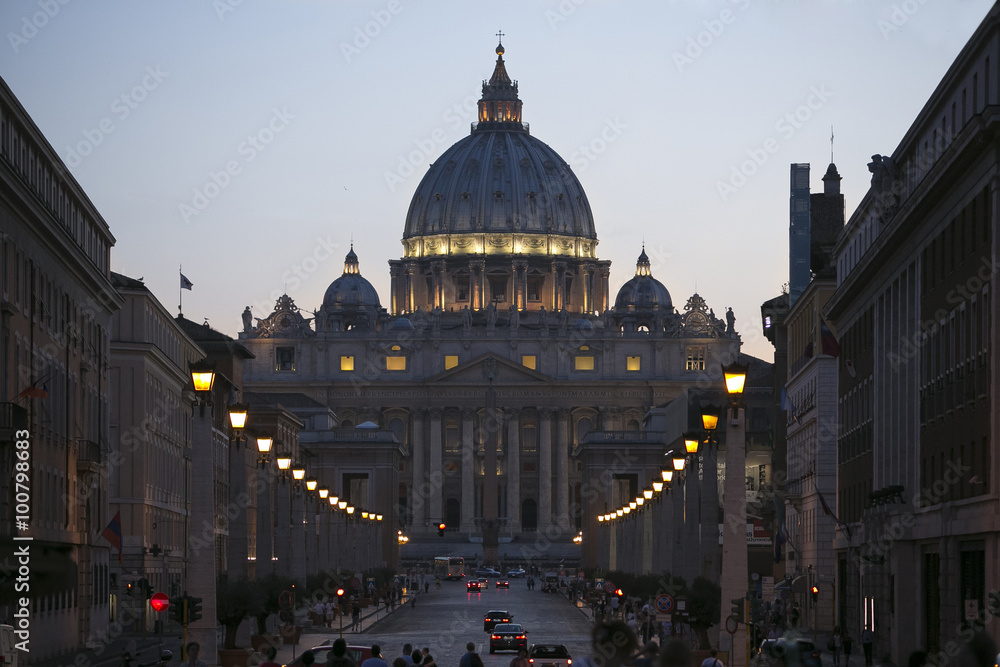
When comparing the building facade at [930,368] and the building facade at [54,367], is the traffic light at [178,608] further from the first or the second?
the building facade at [930,368]

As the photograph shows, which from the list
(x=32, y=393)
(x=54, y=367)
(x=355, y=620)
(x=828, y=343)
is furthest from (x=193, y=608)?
(x=355, y=620)

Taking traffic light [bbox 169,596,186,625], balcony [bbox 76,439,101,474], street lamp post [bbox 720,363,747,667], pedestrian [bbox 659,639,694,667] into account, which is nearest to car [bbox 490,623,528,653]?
balcony [bbox 76,439,101,474]

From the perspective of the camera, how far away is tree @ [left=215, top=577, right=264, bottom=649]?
49.8 metres

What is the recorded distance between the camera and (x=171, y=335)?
9450cm

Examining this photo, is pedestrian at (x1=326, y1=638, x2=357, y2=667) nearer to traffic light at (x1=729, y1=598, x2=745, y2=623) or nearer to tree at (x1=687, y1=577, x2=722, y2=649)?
traffic light at (x1=729, y1=598, x2=745, y2=623)

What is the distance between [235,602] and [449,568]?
12994 cm

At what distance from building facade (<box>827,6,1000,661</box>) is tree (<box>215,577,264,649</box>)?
15958mm

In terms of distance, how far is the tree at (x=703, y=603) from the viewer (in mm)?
52562

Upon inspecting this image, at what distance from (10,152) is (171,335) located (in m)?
43.2

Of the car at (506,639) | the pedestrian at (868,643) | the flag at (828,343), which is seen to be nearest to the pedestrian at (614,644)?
the pedestrian at (868,643)

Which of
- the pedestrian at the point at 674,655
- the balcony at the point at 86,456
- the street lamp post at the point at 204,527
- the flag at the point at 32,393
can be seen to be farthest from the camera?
the balcony at the point at 86,456

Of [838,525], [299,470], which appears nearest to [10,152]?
[299,470]

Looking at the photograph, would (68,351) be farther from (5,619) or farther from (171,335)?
(171,335)

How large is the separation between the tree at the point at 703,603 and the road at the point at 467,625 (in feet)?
18.6
